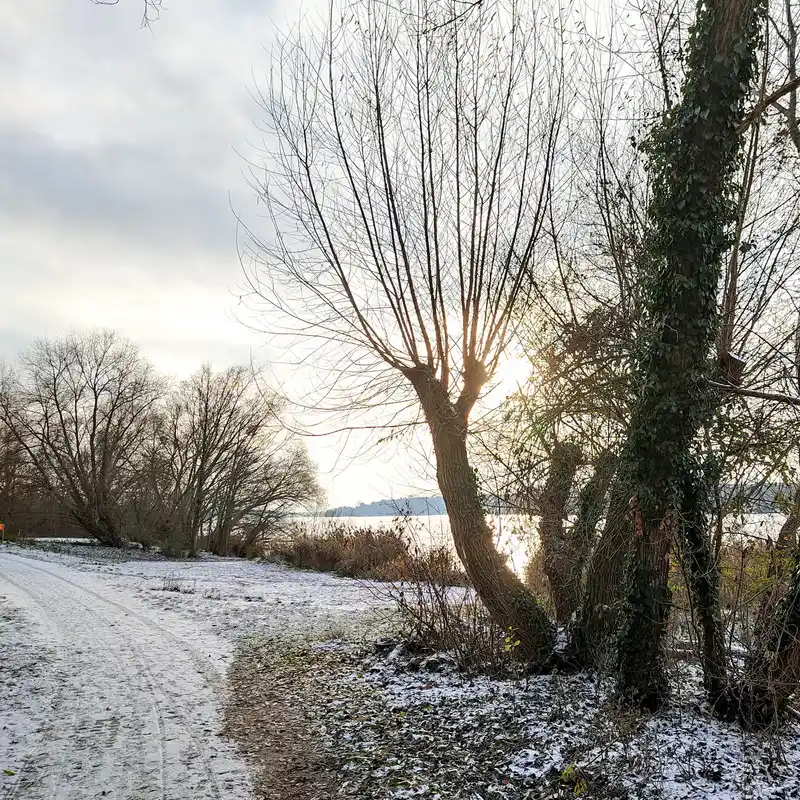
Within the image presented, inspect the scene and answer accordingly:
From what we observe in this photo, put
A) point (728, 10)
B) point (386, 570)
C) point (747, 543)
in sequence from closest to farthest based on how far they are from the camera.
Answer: point (728, 10) → point (747, 543) → point (386, 570)

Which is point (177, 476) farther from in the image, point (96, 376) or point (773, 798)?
point (773, 798)

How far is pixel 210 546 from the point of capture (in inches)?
1570

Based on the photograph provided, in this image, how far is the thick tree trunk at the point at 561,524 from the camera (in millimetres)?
7297

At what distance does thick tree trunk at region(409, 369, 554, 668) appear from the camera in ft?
23.2

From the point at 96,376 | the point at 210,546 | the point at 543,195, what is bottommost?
the point at 210,546

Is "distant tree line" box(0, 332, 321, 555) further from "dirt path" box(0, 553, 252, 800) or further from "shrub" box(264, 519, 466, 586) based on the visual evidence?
"dirt path" box(0, 553, 252, 800)

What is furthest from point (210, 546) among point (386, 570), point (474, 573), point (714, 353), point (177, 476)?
point (714, 353)

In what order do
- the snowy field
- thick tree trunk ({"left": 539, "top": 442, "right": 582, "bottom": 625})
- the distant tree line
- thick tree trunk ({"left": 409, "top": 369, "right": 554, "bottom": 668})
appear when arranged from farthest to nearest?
the distant tree line < thick tree trunk ({"left": 539, "top": 442, "right": 582, "bottom": 625}) < thick tree trunk ({"left": 409, "top": 369, "right": 554, "bottom": 668}) < the snowy field

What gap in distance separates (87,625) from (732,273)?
10366mm

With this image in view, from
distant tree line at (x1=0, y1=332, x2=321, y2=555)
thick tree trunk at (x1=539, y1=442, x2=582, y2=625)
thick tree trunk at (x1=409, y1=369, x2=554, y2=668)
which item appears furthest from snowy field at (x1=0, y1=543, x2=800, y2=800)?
distant tree line at (x1=0, y1=332, x2=321, y2=555)

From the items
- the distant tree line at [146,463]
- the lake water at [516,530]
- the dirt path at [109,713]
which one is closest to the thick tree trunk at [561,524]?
the lake water at [516,530]

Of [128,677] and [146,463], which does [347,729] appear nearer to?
[128,677]

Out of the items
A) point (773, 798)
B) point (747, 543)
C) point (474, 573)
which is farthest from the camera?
point (474, 573)

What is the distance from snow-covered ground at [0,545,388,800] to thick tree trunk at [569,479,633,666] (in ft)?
12.5
